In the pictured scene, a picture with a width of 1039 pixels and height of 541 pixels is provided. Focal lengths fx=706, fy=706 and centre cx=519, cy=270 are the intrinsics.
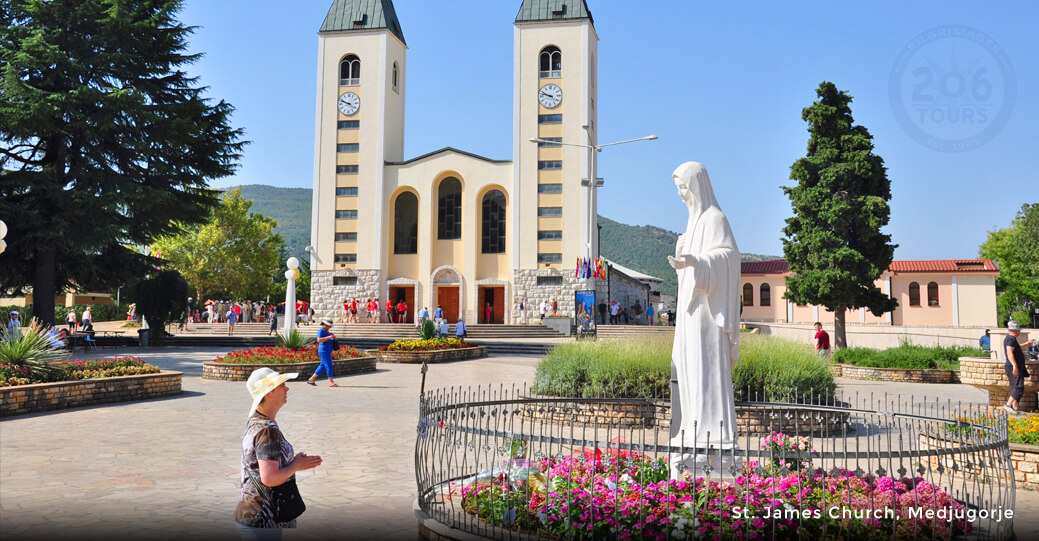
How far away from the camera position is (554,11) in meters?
44.5

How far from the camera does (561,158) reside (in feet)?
142

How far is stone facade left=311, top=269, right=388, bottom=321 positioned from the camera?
148 ft

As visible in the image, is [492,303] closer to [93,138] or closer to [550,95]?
[550,95]

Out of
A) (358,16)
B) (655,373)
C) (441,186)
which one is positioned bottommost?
(655,373)

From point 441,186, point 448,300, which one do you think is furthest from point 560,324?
point 441,186

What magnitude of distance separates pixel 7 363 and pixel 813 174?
27.1 meters

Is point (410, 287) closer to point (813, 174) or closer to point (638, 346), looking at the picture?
point (813, 174)

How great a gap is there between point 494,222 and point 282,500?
42.6 m

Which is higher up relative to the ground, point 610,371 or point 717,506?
point 610,371

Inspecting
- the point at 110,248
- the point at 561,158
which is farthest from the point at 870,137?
the point at 110,248

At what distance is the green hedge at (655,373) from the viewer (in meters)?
11.3

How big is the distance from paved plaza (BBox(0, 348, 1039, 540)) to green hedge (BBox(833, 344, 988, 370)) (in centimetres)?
1450

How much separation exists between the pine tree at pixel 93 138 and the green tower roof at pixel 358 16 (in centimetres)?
1753

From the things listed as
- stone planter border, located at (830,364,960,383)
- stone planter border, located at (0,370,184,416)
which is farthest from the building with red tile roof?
stone planter border, located at (0,370,184,416)
